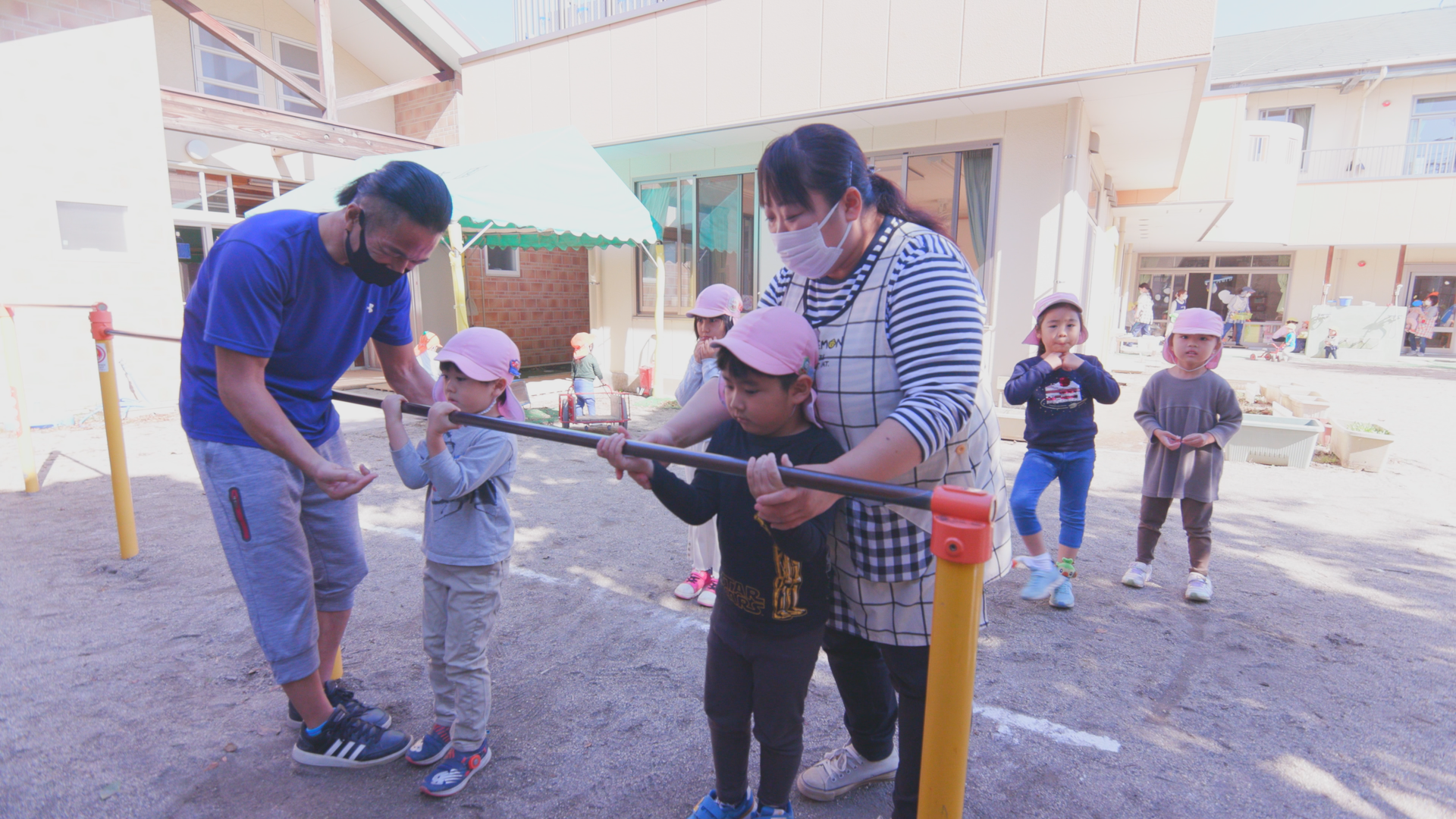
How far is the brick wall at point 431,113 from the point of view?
12336 mm

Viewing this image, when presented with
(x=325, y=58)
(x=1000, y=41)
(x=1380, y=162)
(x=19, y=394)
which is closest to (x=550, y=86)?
(x=325, y=58)

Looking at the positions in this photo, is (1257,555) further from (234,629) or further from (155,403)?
(155,403)

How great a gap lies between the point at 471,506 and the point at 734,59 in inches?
308

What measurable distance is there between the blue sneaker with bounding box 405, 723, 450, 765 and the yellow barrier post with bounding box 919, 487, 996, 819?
5.56ft

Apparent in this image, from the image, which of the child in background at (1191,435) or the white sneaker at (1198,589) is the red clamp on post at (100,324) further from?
the white sneaker at (1198,589)

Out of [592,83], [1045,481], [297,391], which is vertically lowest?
[1045,481]

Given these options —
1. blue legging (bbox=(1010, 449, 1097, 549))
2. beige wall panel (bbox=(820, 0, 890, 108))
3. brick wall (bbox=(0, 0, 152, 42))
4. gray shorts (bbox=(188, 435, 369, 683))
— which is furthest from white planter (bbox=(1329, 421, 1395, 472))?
brick wall (bbox=(0, 0, 152, 42))

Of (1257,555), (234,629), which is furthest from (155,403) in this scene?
(1257,555)

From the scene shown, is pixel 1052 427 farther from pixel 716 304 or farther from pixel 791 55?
pixel 791 55

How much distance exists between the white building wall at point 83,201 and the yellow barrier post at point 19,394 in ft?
8.87

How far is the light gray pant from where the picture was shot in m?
2.22

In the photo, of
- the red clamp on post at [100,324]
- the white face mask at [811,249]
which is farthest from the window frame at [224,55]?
the white face mask at [811,249]

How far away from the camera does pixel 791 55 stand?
8.22 m

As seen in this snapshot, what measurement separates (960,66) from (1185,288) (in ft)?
81.2
